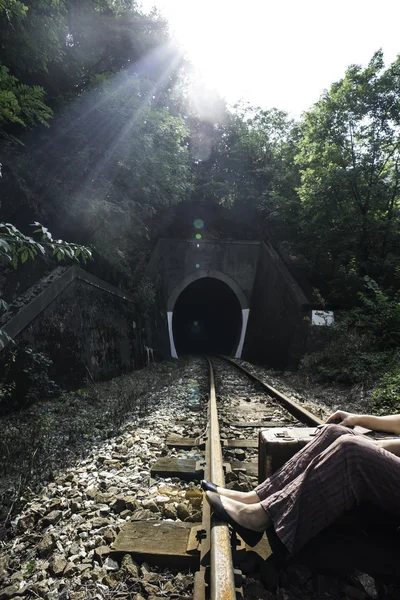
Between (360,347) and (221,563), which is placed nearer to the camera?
(221,563)

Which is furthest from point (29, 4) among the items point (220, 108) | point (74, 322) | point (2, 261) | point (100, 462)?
point (220, 108)

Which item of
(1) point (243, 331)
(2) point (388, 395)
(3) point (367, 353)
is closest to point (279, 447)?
(2) point (388, 395)

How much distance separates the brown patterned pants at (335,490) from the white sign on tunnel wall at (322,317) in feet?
31.4

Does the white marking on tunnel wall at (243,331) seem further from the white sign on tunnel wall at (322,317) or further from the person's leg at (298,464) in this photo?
the person's leg at (298,464)

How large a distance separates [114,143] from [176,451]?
293 inches

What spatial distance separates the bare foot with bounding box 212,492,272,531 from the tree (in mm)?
11316

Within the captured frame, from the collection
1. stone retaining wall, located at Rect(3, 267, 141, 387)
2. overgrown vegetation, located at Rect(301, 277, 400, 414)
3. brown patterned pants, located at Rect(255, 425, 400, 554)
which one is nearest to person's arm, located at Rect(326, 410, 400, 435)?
brown patterned pants, located at Rect(255, 425, 400, 554)

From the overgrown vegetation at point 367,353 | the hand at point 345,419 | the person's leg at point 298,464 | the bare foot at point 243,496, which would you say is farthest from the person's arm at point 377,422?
the overgrown vegetation at point 367,353

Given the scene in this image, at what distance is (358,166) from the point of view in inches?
444

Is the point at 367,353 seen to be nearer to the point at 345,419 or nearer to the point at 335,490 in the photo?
the point at 345,419

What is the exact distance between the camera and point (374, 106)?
36.3ft

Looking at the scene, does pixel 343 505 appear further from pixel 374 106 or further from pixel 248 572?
pixel 374 106

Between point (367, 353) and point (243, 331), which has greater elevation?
point (243, 331)

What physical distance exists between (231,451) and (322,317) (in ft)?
27.4
